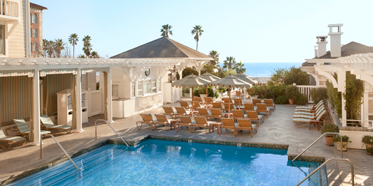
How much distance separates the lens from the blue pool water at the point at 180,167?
8.05m

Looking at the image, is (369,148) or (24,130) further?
(24,130)

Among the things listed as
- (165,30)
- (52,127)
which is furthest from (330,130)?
(165,30)

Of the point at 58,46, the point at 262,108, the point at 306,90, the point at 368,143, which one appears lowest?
the point at 368,143

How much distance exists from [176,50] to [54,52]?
49706 millimetres

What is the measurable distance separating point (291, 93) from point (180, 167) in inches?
568

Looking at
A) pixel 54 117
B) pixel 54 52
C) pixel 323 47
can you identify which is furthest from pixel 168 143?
pixel 54 52

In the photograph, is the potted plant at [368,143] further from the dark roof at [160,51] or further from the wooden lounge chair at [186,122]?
the dark roof at [160,51]

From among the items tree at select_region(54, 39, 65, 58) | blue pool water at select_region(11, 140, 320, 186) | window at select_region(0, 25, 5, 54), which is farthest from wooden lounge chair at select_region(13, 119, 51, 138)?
tree at select_region(54, 39, 65, 58)

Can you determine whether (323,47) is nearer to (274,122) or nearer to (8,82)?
(274,122)

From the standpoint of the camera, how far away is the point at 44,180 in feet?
26.3

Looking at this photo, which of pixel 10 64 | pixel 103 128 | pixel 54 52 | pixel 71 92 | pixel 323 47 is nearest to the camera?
pixel 10 64

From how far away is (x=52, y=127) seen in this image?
1202 centimetres

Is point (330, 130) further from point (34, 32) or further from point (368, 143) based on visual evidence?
point (34, 32)

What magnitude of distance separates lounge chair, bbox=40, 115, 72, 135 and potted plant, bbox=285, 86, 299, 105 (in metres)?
14.8
